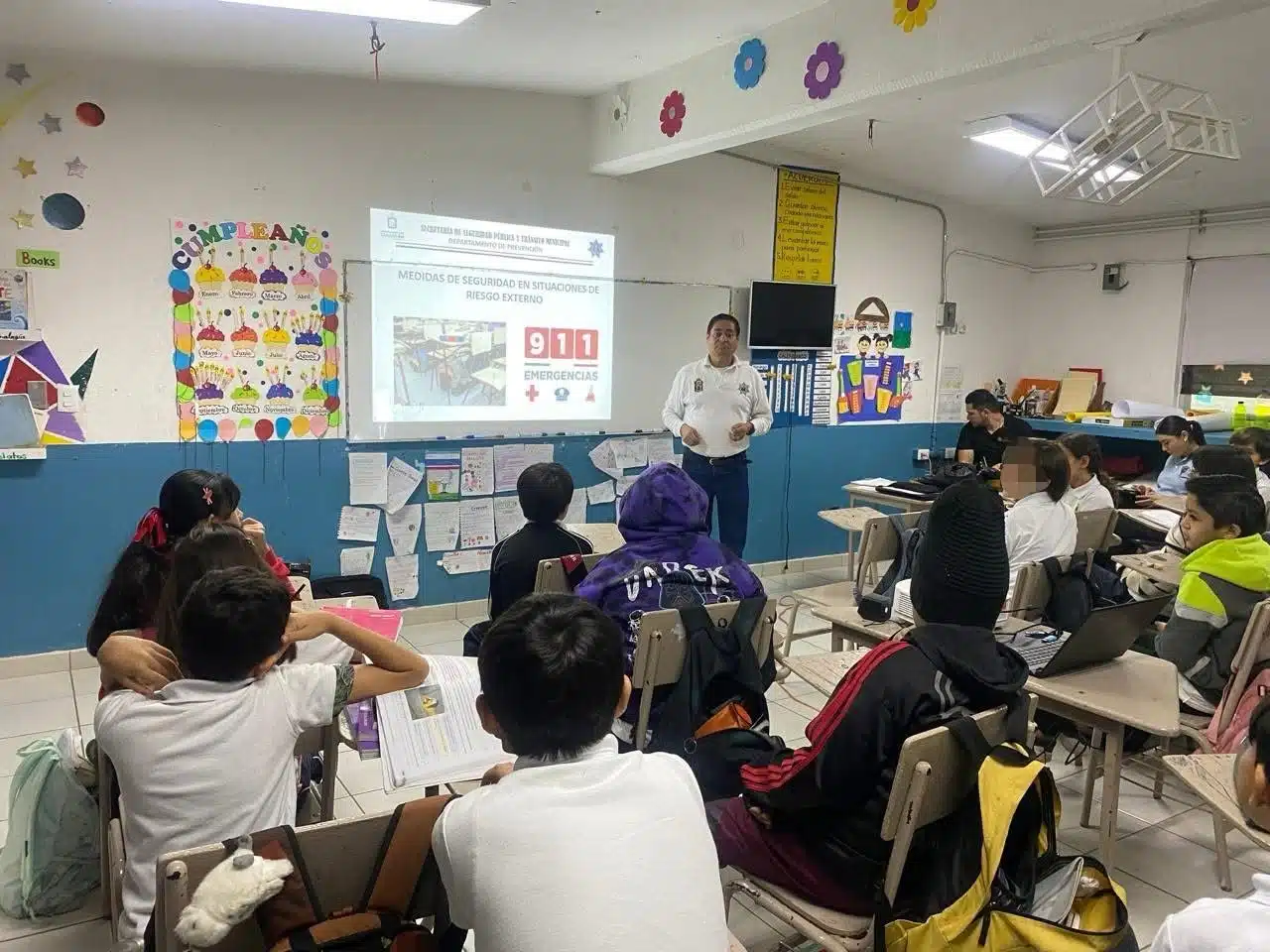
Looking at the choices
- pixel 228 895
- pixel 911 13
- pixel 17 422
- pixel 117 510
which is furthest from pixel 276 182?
pixel 228 895

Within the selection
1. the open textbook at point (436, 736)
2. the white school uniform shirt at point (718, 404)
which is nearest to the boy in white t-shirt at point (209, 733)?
the open textbook at point (436, 736)

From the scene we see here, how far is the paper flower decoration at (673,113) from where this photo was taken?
407 centimetres

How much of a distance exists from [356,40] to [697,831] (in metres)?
3.47

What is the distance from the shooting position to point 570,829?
1.02m

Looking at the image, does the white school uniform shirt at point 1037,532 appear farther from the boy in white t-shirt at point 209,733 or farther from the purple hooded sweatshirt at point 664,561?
the boy in white t-shirt at point 209,733

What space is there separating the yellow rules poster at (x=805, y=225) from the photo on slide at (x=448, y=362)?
1.98 metres

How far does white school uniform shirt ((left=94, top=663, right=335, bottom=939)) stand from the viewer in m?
1.44

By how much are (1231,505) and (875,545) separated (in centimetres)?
113

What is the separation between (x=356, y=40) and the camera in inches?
139

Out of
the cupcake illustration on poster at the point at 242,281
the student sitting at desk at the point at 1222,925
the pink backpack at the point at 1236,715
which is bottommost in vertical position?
the pink backpack at the point at 1236,715

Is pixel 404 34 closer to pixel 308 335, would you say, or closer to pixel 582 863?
pixel 308 335

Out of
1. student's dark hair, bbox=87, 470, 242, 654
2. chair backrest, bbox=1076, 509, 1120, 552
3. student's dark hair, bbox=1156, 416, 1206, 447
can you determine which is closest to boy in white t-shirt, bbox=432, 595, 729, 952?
student's dark hair, bbox=87, 470, 242, 654

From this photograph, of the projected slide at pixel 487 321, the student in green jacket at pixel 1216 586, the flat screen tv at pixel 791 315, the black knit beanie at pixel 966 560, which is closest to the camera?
the black knit beanie at pixel 966 560

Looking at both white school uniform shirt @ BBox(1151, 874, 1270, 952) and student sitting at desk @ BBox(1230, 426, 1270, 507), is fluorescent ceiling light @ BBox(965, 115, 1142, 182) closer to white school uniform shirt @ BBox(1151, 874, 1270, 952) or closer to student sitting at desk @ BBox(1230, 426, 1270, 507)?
student sitting at desk @ BBox(1230, 426, 1270, 507)
